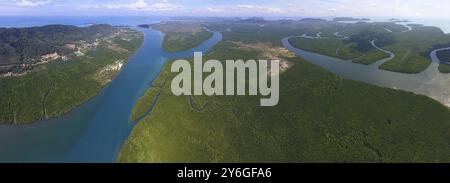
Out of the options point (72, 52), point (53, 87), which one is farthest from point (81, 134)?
point (72, 52)

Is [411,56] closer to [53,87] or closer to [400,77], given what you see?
[400,77]

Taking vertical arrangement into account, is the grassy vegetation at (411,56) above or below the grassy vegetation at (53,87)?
above

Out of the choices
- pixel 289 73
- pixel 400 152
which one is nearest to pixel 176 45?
pixel 289 73

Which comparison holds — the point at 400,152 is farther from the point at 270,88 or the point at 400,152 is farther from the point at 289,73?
the point at 289,73

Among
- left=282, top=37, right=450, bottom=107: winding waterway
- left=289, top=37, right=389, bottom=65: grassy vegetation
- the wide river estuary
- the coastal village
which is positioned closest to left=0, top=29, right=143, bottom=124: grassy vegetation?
the coastal village

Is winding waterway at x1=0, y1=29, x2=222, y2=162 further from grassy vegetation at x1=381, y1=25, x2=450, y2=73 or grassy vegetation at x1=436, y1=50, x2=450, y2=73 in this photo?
grassy vegetation at x1=436, y1=50, x2=450, y2=73

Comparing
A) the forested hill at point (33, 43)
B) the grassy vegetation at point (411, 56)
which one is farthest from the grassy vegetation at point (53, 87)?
the grassy vegetation at point (411, 56)

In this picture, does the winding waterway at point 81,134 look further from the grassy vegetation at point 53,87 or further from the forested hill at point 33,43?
the forested hill at point 33,43
